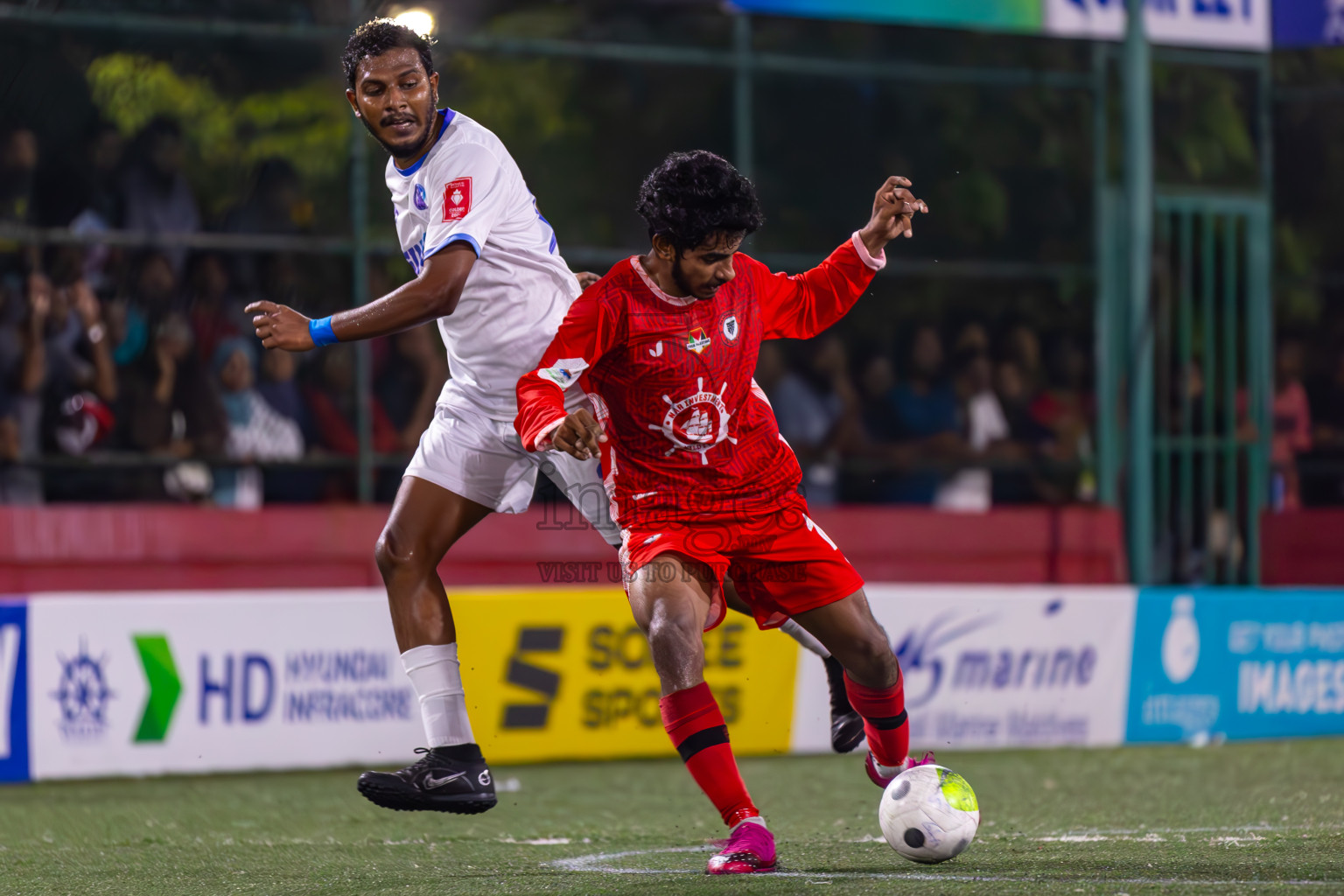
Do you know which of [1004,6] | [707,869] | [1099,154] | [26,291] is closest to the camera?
[707,869]

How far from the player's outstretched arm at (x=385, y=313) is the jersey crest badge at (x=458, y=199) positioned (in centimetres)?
10

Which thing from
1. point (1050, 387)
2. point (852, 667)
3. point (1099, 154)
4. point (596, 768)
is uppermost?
point (1099, 154)

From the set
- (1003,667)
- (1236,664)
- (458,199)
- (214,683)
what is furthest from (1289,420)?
(458,199)

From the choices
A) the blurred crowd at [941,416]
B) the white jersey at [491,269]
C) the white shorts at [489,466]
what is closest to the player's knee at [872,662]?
the white shorts at [489,466]

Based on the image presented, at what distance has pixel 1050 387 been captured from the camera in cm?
1314

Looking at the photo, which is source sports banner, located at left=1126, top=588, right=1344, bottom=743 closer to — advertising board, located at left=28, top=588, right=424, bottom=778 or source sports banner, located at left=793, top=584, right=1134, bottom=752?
source sports banner, located at left=793, top=584, right=1134, bottom=752

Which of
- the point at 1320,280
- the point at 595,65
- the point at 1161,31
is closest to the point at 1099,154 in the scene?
the point at 1161,31

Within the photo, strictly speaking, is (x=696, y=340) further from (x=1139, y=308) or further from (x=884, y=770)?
(x=1139, y=308)

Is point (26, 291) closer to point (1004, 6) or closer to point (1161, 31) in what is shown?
point (1004, 6)

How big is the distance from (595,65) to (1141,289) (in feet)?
12.4

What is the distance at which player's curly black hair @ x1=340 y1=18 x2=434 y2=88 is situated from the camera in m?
5.62

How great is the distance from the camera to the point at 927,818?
5.40 m

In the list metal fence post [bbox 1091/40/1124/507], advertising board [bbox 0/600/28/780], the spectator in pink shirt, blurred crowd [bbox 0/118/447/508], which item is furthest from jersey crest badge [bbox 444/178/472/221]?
the spectator in pink shirt

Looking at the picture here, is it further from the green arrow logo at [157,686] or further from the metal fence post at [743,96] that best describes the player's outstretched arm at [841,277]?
the metal fence post at [743,96]
